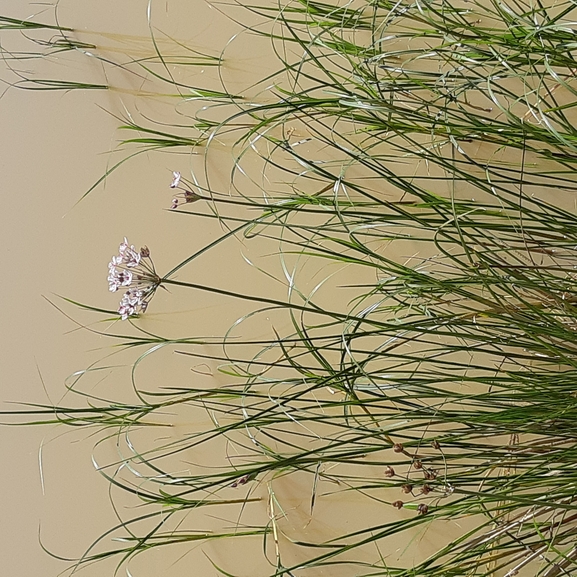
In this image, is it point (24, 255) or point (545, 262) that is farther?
point (24, 255)

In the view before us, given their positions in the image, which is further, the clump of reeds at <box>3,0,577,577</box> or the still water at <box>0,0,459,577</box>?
the still water at <box>0,0,459,577</box>

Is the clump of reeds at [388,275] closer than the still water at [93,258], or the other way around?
the clump of reeds at [388,275]

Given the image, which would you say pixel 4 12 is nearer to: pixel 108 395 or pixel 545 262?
pixel 108 395

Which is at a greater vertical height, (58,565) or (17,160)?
(17,160)

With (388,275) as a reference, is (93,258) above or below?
above

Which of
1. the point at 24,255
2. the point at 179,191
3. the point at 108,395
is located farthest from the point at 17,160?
the point at 108,395

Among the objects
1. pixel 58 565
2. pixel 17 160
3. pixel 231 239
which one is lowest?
pixel 58 565
